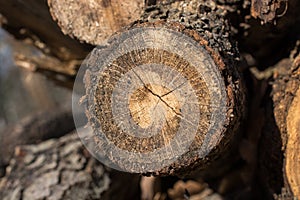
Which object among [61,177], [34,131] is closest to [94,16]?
[61,177]

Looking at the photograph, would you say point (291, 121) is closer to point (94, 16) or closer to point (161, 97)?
point (161, 97)

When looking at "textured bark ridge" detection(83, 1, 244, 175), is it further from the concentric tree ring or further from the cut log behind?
the cut log behind

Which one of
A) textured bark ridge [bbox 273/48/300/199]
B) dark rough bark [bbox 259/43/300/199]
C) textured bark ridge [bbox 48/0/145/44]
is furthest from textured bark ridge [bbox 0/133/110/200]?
textured bark ridge [bbox 273/48/300/199]

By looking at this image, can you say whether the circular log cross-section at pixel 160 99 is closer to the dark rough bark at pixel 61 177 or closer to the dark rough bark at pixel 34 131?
the dark rough bark at pixel 61 177

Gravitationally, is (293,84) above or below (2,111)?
above

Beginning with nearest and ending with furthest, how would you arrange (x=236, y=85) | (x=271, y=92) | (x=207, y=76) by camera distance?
(x=207, y=76), (x=236, y=85), (x=271, y=92)

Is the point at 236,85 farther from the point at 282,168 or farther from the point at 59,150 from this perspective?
the point at 59,150

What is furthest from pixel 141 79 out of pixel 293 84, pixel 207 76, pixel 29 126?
pixel 29 126
